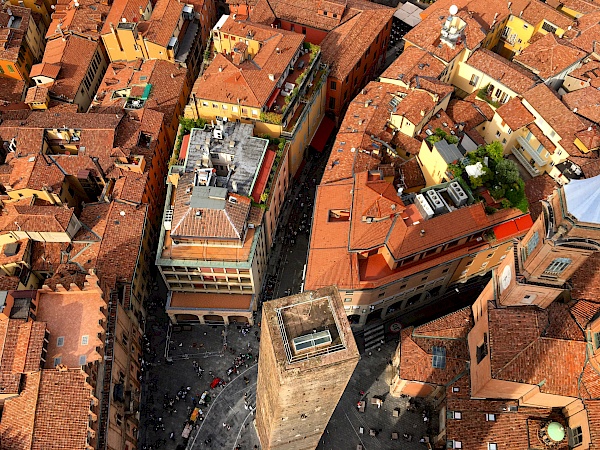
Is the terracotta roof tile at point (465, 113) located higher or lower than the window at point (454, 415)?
higher

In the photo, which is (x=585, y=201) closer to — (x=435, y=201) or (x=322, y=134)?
(x=435, y=201)

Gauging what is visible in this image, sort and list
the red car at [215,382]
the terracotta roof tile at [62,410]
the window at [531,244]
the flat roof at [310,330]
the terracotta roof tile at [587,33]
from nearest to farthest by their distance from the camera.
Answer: the flat roof at [310,330]
the window at [531,244]
the terracotta roof tile at [62,410]
the red car at [215,382]
the terracotta roof tile at [587,33]

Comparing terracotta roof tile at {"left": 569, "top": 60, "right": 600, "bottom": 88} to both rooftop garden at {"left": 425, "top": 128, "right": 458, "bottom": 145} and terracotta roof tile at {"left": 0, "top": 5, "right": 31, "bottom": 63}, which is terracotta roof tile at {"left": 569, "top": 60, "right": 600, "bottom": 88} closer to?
rooftop garden at {"left": 425, "top": 128, "right": 458, "bottom": 145}

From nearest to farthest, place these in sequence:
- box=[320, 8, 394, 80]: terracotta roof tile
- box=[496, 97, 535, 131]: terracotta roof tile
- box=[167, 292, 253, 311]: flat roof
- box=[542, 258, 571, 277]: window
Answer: box=[542, 258, 571, 277]: window
box=[167, 292, 253, 311]: flat roof
box=[496, 97, 535, 131]: terracotta roof tile
box=[320, 8, 394, 80]: terracotta roof tile

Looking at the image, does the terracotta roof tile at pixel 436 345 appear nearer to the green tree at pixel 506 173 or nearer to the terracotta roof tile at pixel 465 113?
Result: the green tree at pixel 506 173

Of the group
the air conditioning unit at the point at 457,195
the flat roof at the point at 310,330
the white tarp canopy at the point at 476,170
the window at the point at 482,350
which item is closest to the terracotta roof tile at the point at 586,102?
the white tarp canopy at the point at 476,170

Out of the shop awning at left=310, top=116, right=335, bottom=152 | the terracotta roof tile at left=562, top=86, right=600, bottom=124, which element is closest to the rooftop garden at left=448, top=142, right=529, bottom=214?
the terracotta roof tile at left=562, top=86, right=600, bottom=124

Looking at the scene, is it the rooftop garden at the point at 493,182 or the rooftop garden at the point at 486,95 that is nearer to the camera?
the rooftop garden at the point at 493,182

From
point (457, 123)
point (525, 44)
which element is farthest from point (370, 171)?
point (525, 44)
